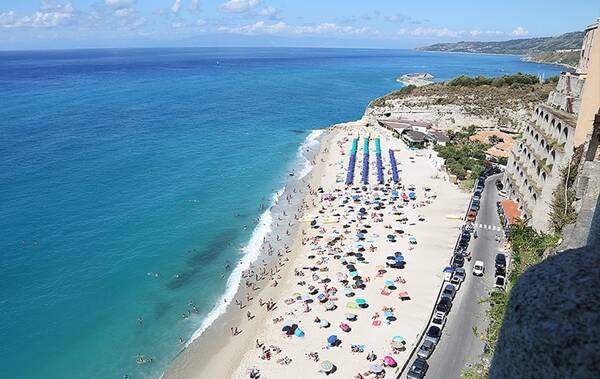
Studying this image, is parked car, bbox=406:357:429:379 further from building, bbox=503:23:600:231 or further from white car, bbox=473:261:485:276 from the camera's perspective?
building, bbox=503:23:600:231

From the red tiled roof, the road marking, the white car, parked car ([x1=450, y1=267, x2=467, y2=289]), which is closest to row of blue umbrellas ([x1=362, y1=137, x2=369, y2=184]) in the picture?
the road marking

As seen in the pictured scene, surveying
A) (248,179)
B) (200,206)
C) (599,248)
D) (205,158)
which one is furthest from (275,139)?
(599,248)

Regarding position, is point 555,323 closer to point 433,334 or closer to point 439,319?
point 433,334

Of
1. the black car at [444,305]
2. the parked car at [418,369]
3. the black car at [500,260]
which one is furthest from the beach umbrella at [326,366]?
the black car at [500,260]

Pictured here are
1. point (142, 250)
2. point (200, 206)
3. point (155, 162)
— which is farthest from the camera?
point (155, 162)

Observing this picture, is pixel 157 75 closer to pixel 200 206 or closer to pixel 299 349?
pixel 200 206

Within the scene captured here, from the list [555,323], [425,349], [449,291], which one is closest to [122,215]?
[449,291]
